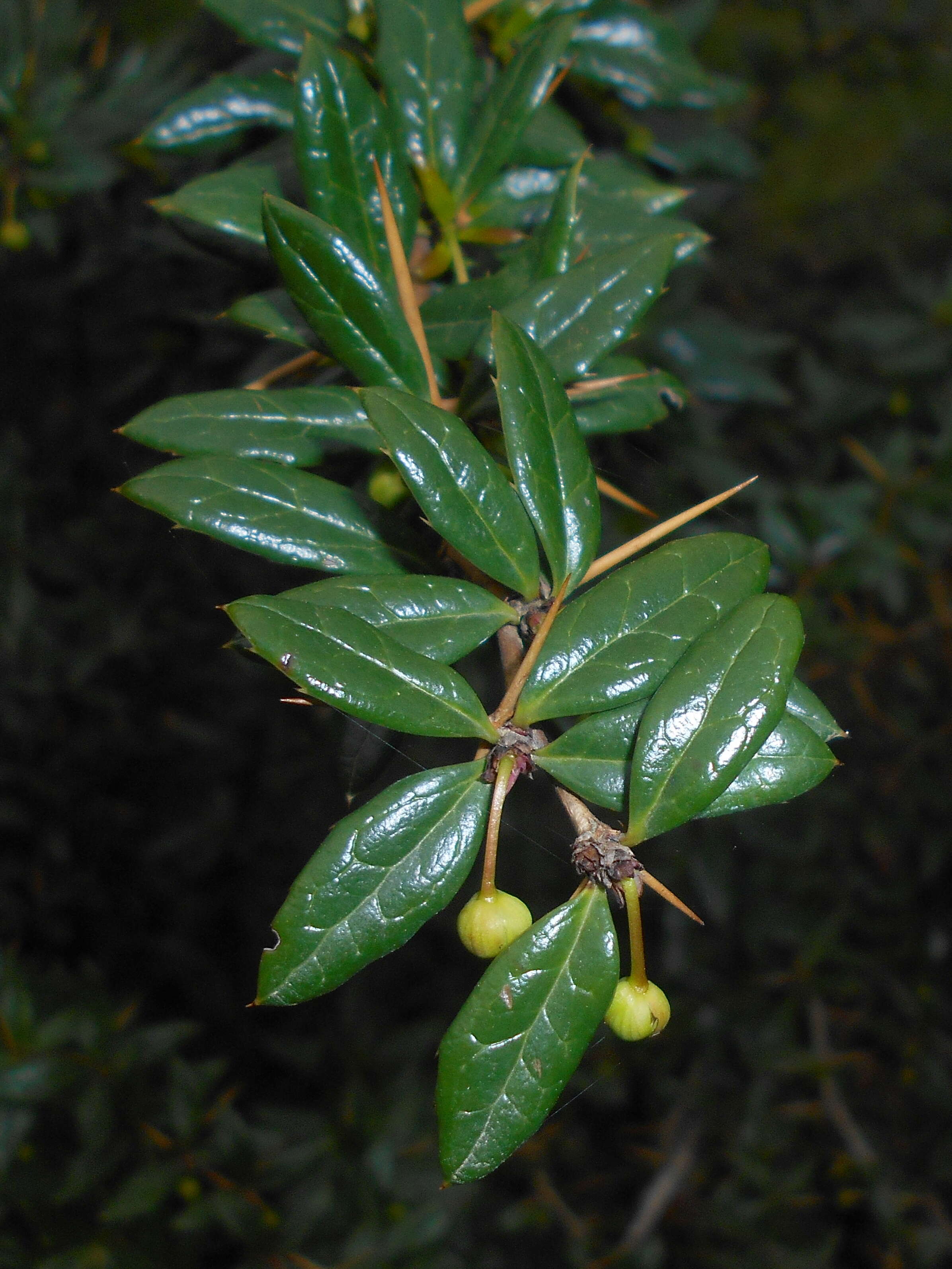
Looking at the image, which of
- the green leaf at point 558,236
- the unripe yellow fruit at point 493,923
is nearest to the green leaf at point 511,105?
the green leaf at point 558,236

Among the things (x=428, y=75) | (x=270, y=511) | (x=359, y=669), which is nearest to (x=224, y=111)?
(x=428, y=75)

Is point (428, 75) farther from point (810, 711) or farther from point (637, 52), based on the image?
point (810, 711)

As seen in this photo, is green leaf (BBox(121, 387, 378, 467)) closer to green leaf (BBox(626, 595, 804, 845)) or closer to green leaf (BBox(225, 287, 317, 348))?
green leaf (BBox(225, 287, 317, 348))

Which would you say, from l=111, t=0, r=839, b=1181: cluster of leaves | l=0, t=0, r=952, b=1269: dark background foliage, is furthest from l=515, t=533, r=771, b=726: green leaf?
l=0, t=0, r=952, b=1269: dark background foliage

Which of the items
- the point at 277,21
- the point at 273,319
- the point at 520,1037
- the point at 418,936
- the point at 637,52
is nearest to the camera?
the point at 520,1037

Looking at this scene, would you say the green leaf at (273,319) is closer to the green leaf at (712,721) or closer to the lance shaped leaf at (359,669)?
the lance shaped leaf at (359,669)
